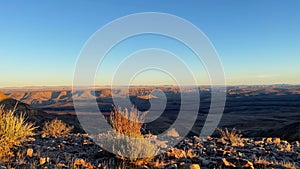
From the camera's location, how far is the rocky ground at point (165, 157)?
605 centimetres

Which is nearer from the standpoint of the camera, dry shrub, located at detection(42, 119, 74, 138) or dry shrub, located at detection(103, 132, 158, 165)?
dry shrub, located at detection(103, 132, 158, 165)

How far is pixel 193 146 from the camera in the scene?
28.6 ft

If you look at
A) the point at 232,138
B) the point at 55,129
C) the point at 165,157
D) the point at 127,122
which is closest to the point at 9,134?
the point at 127,122

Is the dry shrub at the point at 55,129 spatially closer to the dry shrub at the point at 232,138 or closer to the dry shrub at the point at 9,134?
the dry shrub at the point at 9,134

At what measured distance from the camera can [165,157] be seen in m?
6.94

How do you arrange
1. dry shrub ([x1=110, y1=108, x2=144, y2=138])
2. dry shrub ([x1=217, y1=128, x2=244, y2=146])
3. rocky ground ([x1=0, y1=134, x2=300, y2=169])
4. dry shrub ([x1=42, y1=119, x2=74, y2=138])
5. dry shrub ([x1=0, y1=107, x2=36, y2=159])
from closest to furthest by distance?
rocky ground ([x1=0, y1=134, x2=300, y2=169]) → dry shrub ([x1=0, y1=107, x2=36, y2=159]) → dry shrub ([x1=110, y1=108, x2=144, y2=138]) → dry shrub ([x1=217, y1=128, x2=244, y2=146]) → dry shrub ([x1=42, y1=119, x2=74, y2=138])

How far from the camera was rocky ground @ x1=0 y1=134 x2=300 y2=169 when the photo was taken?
19.9ft

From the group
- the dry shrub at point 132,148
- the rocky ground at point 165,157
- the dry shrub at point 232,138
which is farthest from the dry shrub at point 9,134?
the dry shrub at point 232,138

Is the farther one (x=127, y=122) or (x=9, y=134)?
(x=127, y=122)

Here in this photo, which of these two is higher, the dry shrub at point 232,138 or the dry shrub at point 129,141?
the dry shrub at point 129,141

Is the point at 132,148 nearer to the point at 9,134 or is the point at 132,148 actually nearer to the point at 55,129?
the point at 9,134

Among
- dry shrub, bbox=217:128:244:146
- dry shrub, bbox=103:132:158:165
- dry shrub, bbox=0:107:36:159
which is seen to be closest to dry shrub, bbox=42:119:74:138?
dry shrub, bbox=0:107:36:159

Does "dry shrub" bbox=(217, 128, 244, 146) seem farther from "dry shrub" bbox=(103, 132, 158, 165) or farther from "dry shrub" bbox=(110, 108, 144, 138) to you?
"dry shrub" bbox=(103, 132, 158, 165)

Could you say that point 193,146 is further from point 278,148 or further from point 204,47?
point 204,47
